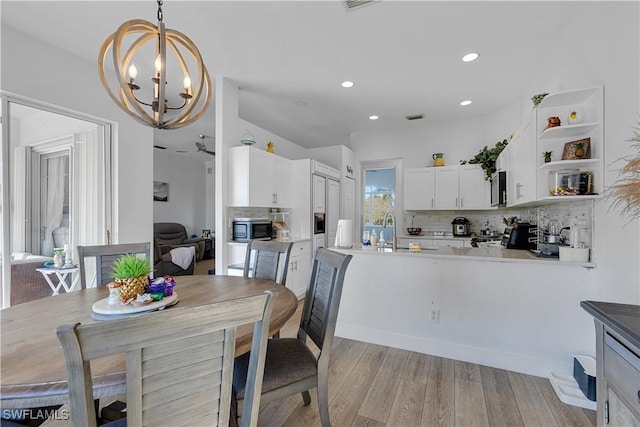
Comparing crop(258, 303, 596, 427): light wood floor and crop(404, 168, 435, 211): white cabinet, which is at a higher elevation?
crop(404, 168, 435, 211): white cabinet

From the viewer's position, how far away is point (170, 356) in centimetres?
74

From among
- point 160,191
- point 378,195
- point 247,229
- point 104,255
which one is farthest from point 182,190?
point 104,255

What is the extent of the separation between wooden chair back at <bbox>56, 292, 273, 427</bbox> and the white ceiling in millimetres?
2402

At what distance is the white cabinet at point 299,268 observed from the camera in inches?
154

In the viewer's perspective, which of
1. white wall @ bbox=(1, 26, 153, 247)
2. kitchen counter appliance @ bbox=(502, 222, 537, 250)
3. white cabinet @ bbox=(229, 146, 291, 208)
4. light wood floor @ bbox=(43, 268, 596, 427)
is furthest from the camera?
white cabinet @ bbox=(229, 146, 291, 208)

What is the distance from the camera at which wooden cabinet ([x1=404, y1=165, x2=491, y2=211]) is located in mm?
4652

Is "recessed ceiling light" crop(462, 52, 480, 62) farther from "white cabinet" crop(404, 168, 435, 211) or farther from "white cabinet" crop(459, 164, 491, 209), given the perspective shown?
"white cabinet" crop(404, 168, 435, 211)

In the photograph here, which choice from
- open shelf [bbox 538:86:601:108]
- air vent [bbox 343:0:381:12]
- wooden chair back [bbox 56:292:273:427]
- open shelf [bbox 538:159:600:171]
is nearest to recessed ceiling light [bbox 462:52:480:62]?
open shelf [bbox 538:86:601:108]

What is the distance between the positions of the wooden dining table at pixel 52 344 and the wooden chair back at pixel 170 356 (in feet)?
0.53

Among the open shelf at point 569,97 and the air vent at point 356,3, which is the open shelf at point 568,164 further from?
the air vent at point 356,3

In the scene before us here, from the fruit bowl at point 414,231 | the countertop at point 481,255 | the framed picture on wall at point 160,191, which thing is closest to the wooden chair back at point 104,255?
the countertop at point 481,255

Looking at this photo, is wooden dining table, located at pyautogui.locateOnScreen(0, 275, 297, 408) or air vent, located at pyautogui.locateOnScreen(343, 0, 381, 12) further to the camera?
air vent, located at pyautogui.locateOnScreen(343, 0, 381, 12)

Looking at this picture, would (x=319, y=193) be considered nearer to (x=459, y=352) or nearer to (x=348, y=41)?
(x=348, y=41)

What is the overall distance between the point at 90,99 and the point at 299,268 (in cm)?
322
